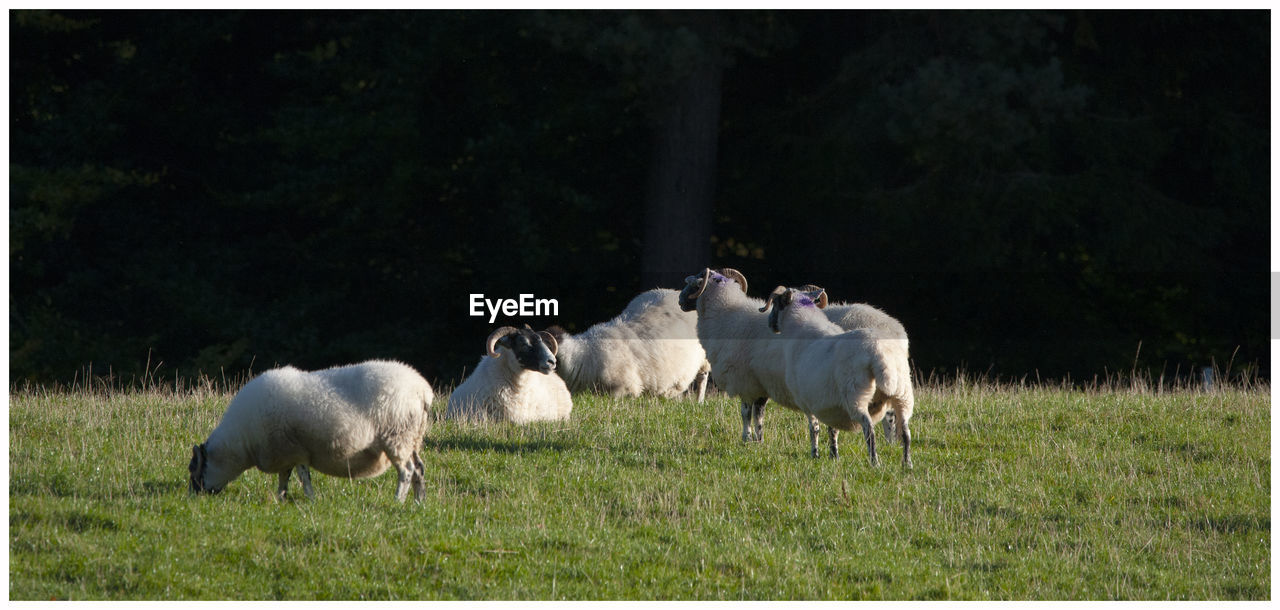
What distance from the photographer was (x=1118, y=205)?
68.6 ft

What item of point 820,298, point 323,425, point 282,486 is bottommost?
point 282,486

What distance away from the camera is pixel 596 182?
956 inches

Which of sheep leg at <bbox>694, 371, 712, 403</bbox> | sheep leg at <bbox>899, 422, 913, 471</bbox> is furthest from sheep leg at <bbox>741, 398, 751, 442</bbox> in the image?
sheep leg at <bbox>694, 371, 712, 403</bbox>

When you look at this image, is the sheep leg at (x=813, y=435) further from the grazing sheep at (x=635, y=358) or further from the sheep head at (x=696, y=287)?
the grazing sheep at (x=635, y=358)

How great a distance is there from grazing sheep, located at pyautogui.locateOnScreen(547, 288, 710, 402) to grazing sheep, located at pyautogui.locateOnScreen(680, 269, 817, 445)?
6.56 ft

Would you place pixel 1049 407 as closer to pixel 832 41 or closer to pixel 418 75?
pixel 832 41

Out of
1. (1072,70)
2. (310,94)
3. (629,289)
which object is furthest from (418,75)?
(1072,70)

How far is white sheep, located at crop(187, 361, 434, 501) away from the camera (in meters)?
8.18

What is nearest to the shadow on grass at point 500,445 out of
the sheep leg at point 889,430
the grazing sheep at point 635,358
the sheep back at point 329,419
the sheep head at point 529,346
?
the sheep head at point 529,346

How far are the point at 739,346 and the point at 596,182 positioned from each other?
13.3m

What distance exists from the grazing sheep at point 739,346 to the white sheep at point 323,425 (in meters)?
3.36

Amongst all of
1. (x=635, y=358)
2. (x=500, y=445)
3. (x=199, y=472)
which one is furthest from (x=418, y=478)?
(x=635, y=358)

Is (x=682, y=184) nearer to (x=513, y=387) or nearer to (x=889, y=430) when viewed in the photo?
(x=513, y=387)

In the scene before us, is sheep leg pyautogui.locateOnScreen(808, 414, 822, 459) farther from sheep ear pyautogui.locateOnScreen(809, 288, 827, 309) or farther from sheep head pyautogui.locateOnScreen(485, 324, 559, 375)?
sheep head pyautogui.locateOnScreen(485, 324, 559, 375)
